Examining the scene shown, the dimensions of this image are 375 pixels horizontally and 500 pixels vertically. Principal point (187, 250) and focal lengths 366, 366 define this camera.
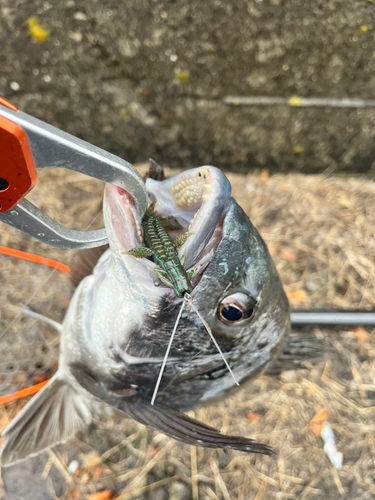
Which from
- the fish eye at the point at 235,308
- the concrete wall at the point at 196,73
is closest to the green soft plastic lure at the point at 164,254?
the fish eye at the point at 235,308

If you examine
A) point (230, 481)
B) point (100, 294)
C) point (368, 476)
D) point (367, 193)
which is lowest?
point (368, 476)

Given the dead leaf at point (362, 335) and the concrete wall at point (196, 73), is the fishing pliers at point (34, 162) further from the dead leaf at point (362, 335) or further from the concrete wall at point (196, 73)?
the dead leaf at point (362, 335)

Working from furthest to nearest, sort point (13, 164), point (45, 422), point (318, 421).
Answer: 1. point (318, 421)
2. point (45, 422)
3. point (13, 164)

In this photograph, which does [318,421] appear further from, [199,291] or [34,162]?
[34,162]

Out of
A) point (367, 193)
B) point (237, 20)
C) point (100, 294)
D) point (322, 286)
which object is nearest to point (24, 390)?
point (100, 294)

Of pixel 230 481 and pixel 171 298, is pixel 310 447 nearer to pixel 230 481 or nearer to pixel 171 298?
pixel 230 481

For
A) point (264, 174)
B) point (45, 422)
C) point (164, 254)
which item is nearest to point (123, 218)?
point (164, 254)

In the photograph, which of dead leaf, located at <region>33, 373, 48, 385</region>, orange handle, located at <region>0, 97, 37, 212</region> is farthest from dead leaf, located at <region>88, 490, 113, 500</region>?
orange handle, located at <region>0, 97, 37, 212</region>
